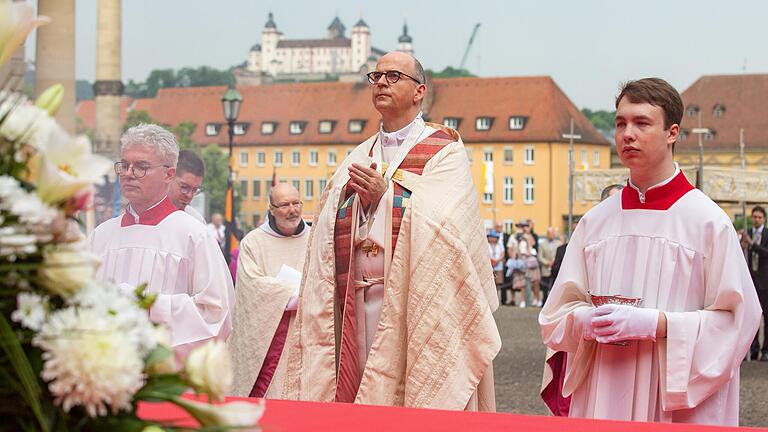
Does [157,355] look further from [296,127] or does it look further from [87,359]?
[296,127]

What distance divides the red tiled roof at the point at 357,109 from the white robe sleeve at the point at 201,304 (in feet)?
312

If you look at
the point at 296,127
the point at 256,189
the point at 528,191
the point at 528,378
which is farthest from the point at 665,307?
the point at 256,189

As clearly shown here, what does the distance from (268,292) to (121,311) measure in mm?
6184

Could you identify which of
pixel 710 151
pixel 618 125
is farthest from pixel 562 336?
pixel 710 151

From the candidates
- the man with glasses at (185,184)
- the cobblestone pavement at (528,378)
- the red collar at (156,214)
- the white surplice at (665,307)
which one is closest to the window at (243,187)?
the cobblestone pavement at (528,378)

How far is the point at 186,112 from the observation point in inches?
4555

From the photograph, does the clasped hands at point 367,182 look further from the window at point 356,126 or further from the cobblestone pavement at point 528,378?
the window at point 356,126

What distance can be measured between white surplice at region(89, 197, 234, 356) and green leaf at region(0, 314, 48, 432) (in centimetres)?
383

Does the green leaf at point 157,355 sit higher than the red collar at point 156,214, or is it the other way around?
the red collar at point 156,214

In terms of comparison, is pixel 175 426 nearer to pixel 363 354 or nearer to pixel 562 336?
pixel 562 336

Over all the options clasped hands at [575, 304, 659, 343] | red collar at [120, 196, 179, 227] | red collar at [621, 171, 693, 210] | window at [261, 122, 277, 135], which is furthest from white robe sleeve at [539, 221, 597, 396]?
window at [261, 122, 277, 135]

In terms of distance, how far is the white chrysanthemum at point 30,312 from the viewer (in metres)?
1.47

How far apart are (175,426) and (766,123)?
4087 inches

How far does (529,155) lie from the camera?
105438 mm
